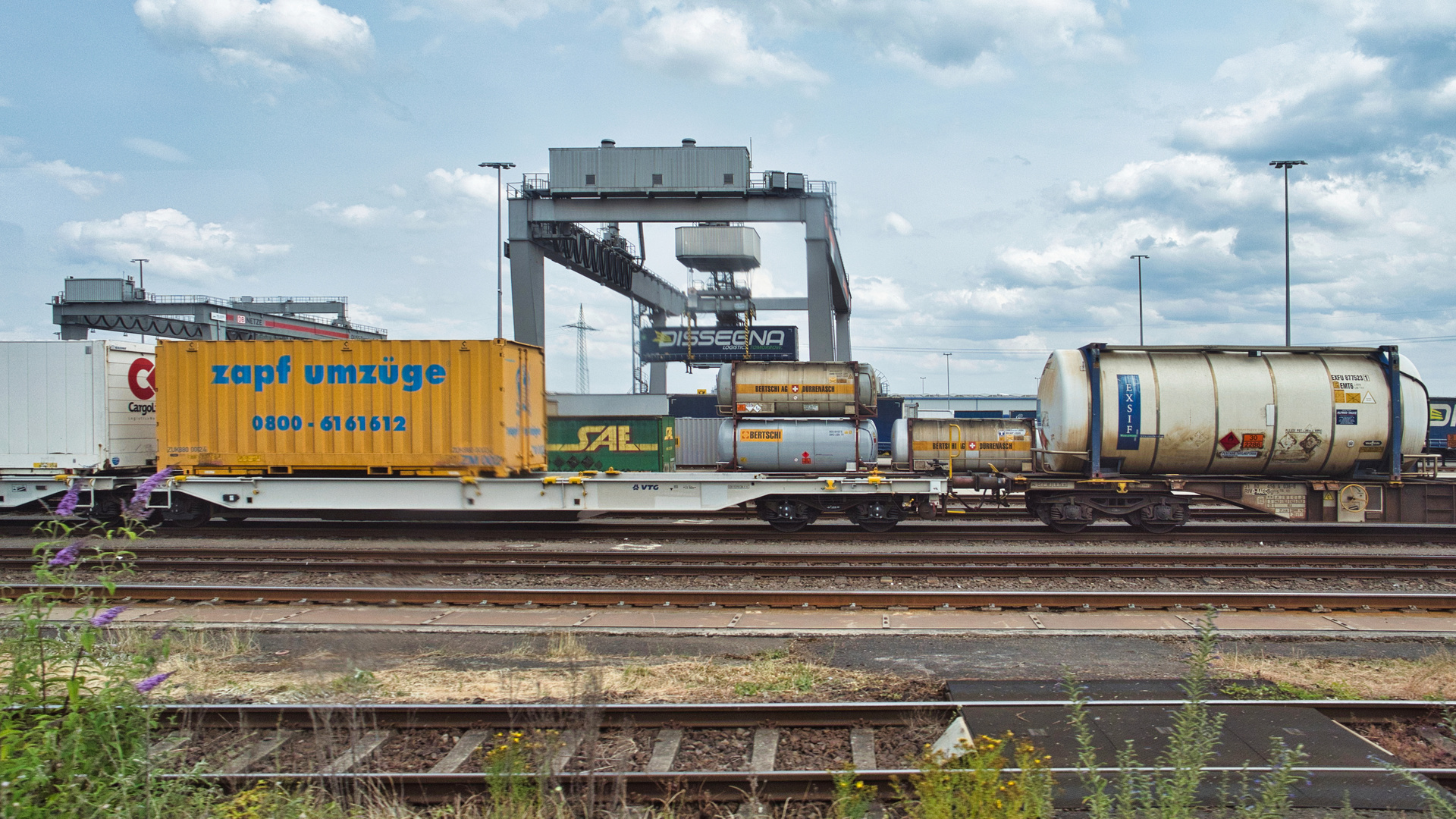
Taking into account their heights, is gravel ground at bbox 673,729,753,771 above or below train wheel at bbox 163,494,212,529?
below

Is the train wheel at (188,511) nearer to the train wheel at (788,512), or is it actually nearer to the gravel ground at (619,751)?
the train wheel at (788,512)

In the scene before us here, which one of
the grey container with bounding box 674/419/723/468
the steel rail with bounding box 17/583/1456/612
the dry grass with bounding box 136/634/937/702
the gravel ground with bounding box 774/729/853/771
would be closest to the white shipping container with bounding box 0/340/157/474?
the steel rail with bounding box 17/583/1456/612

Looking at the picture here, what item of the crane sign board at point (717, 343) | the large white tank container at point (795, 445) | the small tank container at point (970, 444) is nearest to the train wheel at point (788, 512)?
the large white tank container at point (795, 445)

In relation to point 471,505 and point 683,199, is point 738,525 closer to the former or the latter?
point 471,505

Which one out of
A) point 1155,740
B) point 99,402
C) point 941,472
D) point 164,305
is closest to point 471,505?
point 99,402

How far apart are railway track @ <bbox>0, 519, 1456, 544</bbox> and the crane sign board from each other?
120 feet

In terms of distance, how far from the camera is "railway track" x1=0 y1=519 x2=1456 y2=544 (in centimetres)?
1553

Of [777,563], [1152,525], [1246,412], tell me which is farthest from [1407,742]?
[1152,525]

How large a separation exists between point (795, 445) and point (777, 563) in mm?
4222

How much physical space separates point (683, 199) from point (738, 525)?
870 inches

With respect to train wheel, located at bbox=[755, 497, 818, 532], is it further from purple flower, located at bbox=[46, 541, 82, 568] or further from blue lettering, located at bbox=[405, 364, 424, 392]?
purple flower, located at bbox=[46, 541, 82, 568]

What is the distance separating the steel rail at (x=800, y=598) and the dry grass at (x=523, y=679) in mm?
2133

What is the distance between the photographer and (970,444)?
20219 mm

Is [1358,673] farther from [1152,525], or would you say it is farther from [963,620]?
[1152,525]
